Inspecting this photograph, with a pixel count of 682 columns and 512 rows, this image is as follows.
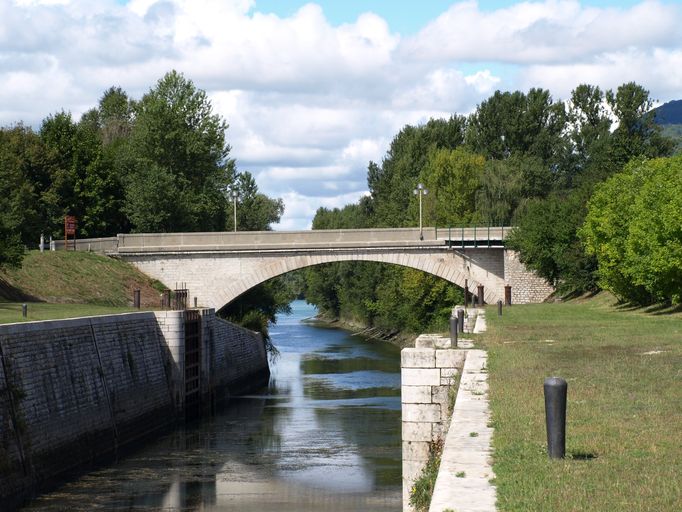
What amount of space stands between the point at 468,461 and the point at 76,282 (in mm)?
54377

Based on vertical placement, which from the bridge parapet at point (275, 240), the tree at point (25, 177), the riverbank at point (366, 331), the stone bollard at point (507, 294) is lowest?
the riverbank at point (366, 331)

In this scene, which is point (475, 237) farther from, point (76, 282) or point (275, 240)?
point (76, 282)

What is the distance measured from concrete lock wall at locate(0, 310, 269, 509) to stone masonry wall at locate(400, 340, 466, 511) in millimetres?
10035

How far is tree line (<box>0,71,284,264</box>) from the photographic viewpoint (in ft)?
274

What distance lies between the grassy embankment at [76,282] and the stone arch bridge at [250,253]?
1.39m

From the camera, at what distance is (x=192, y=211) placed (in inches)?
3438

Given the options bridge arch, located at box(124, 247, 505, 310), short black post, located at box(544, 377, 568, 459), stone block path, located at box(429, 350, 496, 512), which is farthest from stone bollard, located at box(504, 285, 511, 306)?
short black post, located at box(544, 377, 568, 459)

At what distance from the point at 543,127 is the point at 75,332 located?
8653cm

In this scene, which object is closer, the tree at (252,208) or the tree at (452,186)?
the tree at (452,186)

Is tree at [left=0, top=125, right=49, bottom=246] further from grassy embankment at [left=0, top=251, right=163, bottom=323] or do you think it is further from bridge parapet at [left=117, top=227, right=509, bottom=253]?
bridge parapet at [left=117, top=227, right=509, bottom=253]

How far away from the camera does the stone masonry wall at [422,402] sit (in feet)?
75.3

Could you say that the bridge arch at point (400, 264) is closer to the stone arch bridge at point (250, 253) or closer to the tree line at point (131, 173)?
the stone arch bridge at point (250, 253)

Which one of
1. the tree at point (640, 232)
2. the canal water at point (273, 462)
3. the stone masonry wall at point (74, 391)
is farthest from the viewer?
the tree at point (640, 232)

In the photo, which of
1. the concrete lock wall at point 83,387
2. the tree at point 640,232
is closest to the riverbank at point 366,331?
the tree at point 640,232
